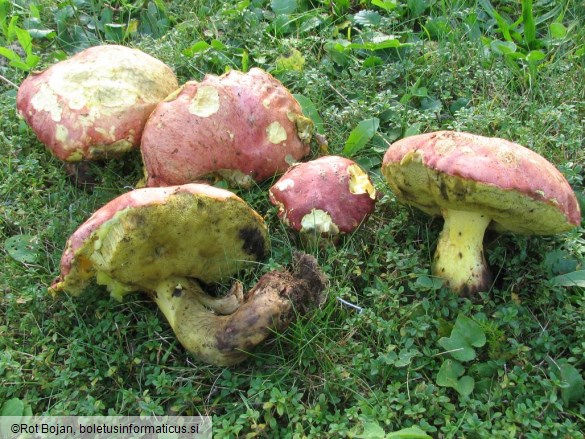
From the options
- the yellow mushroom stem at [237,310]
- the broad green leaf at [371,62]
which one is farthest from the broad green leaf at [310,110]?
the yellow mushroom stem at [237,310]

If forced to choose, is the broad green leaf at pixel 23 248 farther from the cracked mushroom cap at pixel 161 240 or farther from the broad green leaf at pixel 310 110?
the broad green leaf at pixel 310 110

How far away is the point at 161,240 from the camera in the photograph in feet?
6.40

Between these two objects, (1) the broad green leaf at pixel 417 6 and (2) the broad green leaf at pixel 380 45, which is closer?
(2) the broad green leaf at pixel 380 45

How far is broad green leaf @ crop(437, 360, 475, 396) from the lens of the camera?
2008mm

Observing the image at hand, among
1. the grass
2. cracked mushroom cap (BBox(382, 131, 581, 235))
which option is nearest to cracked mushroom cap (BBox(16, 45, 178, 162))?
the grass

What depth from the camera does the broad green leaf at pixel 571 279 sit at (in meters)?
2.25

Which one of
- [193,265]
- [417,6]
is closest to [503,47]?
[417,6]

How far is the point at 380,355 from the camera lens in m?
2.08

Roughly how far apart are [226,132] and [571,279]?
4.71 feet

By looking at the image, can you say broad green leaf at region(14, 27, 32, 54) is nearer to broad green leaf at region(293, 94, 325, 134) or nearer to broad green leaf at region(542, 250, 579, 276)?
broad green leaf at region(293, 94, 325, 134)

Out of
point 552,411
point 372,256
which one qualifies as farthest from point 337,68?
point 552,411

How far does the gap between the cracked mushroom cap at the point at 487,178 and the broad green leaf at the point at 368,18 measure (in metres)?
1.61

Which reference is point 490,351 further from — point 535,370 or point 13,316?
point 13,316

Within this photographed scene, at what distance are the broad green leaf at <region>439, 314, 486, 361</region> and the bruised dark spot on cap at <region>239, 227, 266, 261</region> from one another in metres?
0.73
